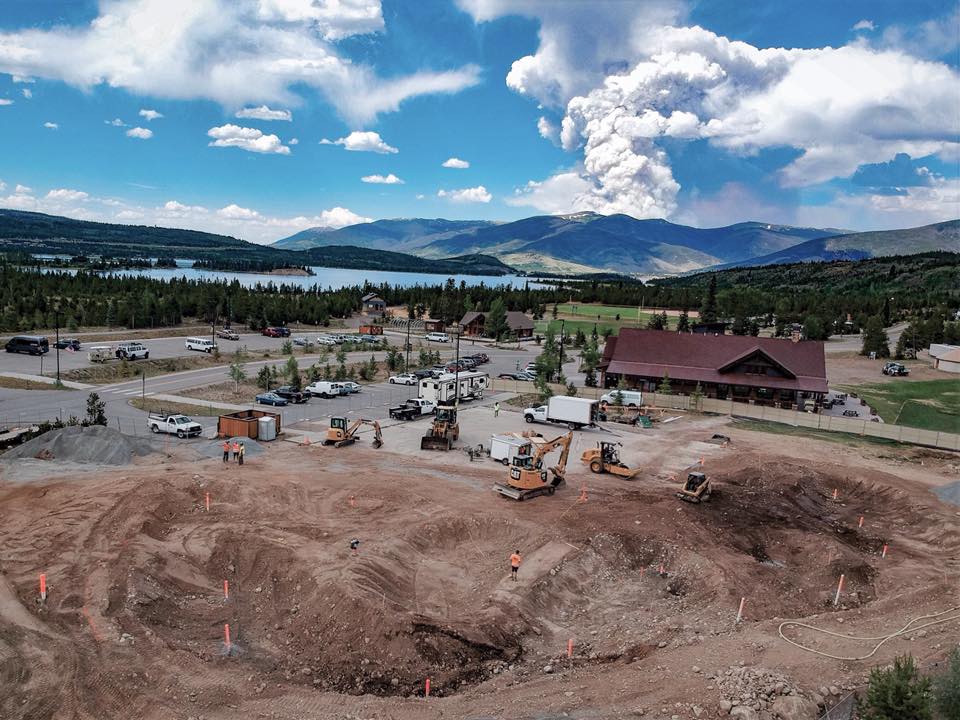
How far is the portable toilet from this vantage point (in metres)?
38.8

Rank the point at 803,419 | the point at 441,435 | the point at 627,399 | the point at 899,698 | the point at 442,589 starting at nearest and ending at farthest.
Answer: the point at 899,698
the point at 442,589
the point at 441,435
the point at 803,419
the point at 627,399

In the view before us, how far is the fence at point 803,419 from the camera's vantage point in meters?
44.7

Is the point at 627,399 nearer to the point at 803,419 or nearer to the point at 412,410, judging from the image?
the point at 803,419

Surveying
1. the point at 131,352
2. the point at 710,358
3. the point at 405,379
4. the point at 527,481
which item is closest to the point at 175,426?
the point at 527,481

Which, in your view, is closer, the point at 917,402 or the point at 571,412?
the point at 571,412

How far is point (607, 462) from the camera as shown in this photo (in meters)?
35.0

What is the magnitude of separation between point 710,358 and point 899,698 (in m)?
50.6

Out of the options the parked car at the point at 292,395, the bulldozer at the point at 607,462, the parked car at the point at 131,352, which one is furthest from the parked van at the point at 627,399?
the parked car at the point at 131,352

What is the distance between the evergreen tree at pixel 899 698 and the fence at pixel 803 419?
38.1 m

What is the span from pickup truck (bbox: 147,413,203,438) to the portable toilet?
4.03 m

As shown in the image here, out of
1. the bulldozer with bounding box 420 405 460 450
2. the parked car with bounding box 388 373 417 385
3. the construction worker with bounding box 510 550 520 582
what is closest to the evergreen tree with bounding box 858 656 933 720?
the construction worker with bounding box 510 550 520 582

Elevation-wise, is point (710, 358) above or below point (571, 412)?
above

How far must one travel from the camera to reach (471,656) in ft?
58.3

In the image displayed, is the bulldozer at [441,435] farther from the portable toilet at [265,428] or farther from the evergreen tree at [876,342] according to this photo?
the evergreen tree at [876,342]
